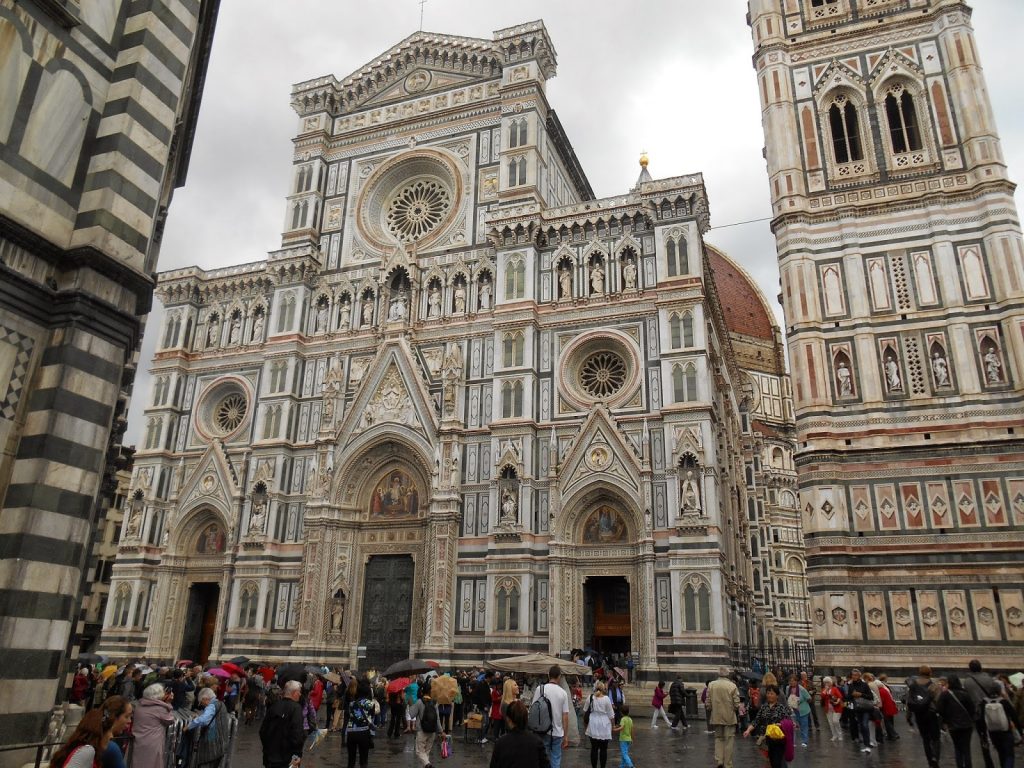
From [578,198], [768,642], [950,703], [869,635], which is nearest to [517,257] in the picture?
[578,198]

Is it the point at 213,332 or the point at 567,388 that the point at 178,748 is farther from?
the point at 213,332

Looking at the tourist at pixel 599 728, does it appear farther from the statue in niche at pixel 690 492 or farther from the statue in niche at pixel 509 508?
the statue in niche at pixel 509 508

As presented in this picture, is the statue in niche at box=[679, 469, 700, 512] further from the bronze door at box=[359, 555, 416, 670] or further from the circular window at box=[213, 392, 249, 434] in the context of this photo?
the circular window at box=[213, 392, 249, 434]

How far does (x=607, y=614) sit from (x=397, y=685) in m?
10.1

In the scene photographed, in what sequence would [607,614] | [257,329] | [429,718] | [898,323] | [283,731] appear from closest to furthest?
A: [283,731] → [429,718] → [607,614] → [898,323] → [257,329]

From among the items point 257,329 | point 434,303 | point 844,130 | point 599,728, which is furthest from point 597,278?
point 599,728

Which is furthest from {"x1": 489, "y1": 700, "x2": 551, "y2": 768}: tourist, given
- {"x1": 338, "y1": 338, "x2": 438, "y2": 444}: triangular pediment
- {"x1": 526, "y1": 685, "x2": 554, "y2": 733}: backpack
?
{"x1": 338, "y1": 338, "x2": 438, "y2": 444}: triangular pediment

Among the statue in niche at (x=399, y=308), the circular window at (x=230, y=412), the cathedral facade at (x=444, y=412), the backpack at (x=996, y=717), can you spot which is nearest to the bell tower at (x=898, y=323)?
the cathedral facade at (x=444, y=412)

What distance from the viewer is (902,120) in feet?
97.7

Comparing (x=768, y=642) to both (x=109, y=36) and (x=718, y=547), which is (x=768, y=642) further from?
(x=109, y=36)

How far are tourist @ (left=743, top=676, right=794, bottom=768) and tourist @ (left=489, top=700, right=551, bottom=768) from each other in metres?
5.14

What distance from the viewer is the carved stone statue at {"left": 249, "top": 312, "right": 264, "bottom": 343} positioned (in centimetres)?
3494

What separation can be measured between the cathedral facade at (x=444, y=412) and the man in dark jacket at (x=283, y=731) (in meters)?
17.9

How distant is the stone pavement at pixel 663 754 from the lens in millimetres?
13828
